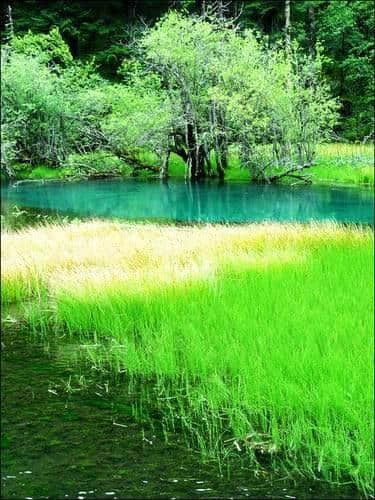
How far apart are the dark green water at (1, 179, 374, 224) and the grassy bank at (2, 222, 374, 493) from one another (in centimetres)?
593

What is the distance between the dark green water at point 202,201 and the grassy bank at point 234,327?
5925 mm

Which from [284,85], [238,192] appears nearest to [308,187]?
[238,192]

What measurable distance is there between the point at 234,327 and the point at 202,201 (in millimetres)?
15187

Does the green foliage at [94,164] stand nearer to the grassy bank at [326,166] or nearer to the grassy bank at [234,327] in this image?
the grassy bank at [326,166]

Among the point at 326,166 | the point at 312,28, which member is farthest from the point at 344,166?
the point at 312,28

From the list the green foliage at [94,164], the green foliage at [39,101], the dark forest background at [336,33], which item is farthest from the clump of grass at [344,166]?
the green foliage at [39,101]

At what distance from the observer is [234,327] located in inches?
262

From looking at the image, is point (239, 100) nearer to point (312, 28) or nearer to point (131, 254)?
point (312, 28)

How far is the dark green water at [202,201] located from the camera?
1756 centimetres

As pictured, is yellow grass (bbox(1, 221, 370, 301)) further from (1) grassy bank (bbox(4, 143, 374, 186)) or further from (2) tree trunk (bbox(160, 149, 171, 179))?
(2) tree trunk (bbox(160, 149, 171, 179))

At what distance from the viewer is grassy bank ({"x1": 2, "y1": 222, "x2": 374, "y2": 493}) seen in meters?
4.84

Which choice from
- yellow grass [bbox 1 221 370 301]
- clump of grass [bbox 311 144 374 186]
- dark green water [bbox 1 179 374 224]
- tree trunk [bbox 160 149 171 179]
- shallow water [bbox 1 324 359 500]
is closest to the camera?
shallow water [bbox 1 324 359 500]

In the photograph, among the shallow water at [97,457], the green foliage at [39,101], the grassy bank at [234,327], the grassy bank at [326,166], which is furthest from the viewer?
the grassy bank at [326,166]

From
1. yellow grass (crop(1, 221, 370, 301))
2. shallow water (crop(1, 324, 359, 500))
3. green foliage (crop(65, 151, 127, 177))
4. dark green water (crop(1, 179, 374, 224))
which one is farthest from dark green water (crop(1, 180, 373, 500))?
dark green water (crop(1, 179, 374, 224))
